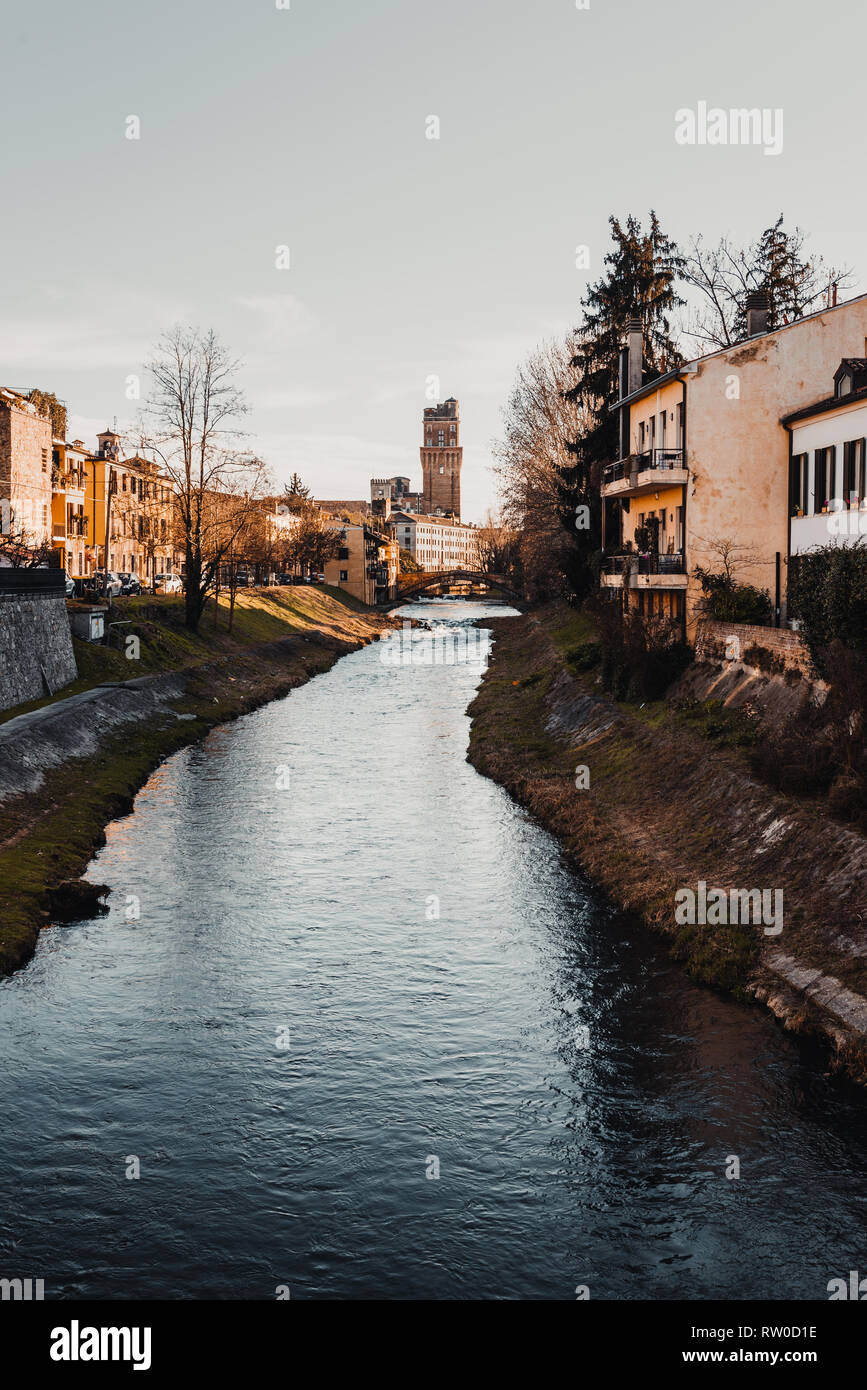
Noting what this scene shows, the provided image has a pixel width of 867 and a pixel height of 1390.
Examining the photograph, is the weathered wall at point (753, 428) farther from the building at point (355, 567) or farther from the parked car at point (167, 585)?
the building at point (355, 567)

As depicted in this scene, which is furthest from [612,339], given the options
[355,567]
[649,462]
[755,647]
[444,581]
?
[444,581]

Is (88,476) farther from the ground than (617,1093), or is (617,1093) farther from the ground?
(88,476)

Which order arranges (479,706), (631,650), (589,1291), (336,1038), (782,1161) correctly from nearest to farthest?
1. (589,1291)
2. (782,1161)
3. (336,1038)
4. (631,650)
5. (479,706)

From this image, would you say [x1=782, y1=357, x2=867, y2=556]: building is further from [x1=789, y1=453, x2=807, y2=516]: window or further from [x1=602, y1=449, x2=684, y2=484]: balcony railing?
[x1=602, y1=449, x2=684, y2=484]: balcony railing

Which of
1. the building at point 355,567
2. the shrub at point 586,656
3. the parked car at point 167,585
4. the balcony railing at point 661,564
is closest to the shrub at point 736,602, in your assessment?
the balcony railing at point 661,564

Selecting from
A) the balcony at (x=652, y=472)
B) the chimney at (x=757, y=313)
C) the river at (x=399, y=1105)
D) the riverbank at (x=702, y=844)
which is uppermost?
the chimney at (x=757, y=313)

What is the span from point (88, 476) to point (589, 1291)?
91362mm

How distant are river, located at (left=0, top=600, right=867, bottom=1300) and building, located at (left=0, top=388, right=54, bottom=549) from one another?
49.7 m

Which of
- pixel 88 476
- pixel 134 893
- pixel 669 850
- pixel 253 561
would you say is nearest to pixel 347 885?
pixel 134 893

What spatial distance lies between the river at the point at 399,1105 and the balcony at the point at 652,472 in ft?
54.6

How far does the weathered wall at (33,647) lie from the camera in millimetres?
37719

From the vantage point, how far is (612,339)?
56.7m

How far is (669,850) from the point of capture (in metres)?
24.2

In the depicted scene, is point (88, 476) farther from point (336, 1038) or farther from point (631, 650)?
point (336, 1038)
